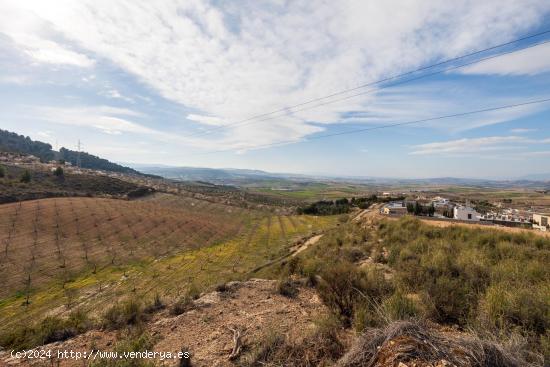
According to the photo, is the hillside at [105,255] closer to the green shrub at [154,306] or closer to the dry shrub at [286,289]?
the green shrub at [154,306]

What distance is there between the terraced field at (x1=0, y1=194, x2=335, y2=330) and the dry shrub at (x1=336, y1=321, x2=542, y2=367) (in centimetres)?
891

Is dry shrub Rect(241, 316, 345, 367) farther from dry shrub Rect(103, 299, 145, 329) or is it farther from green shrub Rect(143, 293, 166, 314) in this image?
green shrub Rect(143, 293, 166, 314)

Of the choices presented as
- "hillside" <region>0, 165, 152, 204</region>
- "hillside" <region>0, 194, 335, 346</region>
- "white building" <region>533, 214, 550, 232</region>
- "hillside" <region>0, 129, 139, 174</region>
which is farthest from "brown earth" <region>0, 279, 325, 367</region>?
"hillside" <region>0, 129, 139, 174</region>

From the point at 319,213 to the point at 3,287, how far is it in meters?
57.6

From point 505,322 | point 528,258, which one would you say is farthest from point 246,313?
point 528,258

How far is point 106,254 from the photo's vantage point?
27.0m

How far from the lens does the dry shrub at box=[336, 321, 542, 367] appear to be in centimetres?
347

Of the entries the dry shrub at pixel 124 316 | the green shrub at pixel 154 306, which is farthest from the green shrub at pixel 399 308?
the green shrub at pixel 154 306

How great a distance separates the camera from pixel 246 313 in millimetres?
7574

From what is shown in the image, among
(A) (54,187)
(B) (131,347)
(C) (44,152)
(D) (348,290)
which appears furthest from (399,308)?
(C) (44,152)

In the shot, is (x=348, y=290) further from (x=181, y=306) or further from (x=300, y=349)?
(x=181, y=306)

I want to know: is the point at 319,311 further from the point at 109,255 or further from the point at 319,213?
the point at 319,213

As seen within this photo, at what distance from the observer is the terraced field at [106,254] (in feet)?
56.2

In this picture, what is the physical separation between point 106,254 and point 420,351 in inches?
1192
